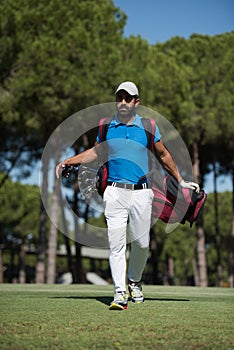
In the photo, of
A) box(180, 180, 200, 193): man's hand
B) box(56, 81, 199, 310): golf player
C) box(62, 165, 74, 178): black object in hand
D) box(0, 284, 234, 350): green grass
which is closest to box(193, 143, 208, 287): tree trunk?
box(180, 180, 200, 193): man's hand

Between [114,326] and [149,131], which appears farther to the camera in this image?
[149,131]

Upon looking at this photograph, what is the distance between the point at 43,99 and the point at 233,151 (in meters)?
10.7

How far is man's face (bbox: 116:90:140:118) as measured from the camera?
555 centimetres

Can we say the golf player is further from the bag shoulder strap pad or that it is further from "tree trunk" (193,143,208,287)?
"tree trunk" (193,143,208,287)

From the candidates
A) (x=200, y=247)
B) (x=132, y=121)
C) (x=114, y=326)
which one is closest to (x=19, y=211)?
(x=200, y=247)

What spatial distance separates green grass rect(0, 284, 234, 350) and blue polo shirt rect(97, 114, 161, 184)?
121 cm

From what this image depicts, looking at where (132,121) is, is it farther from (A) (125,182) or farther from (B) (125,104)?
(A) (125,182)

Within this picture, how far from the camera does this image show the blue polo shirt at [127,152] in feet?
18.2

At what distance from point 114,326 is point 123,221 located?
161 cm

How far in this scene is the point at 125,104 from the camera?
18.3 feet

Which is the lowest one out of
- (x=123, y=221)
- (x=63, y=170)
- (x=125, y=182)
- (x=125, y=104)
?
(x=123, y=221)

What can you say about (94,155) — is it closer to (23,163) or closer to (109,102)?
(109,102)

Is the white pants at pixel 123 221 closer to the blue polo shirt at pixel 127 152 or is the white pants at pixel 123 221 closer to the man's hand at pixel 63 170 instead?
the blue polo shirt at pixel 127 152

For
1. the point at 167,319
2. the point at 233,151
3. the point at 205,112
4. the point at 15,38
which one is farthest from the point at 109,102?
the point at 167,319
